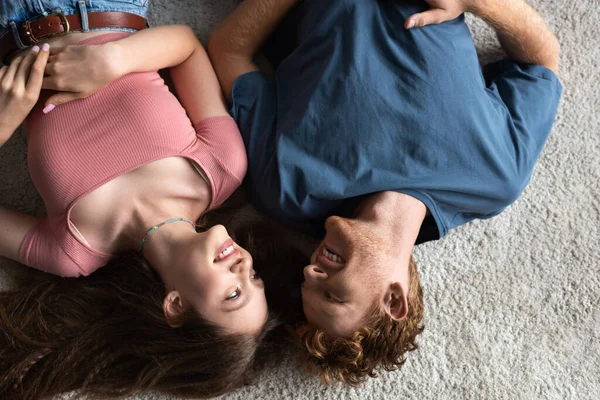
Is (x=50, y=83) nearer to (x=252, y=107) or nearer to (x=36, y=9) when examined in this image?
(x=36, y=9)

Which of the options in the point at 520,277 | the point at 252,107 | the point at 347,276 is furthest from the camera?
the point at 520,277

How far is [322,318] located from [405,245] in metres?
0.22

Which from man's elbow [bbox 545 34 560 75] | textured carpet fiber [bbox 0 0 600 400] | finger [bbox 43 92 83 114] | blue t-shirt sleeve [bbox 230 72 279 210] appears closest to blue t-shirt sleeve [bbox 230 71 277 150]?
blue t-shirt sleeve [bbox 230 72 279 210]

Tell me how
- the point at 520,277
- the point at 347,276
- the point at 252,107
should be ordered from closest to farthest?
the point at 347,276 < the point at 252,107 < the point at 520,277

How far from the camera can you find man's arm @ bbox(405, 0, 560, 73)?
3.42 ft

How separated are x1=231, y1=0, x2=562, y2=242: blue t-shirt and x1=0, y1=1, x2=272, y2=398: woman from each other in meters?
0.13

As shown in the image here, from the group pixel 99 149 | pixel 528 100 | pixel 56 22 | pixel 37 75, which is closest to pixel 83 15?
pixel 56 22

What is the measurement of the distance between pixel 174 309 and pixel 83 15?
623 mm

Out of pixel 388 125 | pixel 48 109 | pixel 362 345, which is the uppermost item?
pixel 48 109

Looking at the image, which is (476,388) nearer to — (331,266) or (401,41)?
(331,266)

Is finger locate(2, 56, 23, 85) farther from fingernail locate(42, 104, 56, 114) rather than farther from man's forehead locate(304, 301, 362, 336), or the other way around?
man's forehead locate(304, 301, 362, 336)

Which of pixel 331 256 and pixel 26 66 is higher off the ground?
pixel 26 66

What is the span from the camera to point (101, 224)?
1.02 metres

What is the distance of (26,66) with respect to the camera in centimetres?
99
